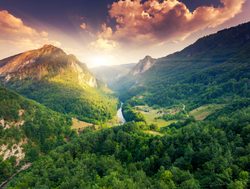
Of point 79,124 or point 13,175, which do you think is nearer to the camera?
point 13,175

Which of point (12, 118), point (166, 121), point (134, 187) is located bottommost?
Answer: point (166, 121)

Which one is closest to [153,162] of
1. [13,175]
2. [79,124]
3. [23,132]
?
[13,175]

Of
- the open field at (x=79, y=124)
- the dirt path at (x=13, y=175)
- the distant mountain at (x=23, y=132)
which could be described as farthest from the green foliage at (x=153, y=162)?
the open field at (x=79, y=124)

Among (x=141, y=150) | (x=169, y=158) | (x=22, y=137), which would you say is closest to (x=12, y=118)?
(x=22, y=137)

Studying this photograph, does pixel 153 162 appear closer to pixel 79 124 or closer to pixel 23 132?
pixel 23 132

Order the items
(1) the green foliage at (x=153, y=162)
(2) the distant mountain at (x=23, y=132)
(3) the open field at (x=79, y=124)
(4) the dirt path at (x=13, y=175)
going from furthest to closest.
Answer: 1. (3) the open field at (x=79, y=124)
2. (2) the distant mountain at (x=23, y=132)
3. (4) the dirt path at (x=13, y=175)
4. (1) the green foliage at (x=153, y=162)

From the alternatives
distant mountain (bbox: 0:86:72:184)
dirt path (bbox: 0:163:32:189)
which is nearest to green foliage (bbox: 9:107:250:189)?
dirt path (bbox: 0:163:32:189)

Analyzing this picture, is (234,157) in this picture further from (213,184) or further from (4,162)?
(4,162)

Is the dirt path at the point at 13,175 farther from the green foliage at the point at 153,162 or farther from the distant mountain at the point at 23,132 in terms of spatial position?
the green foliage at the point at 153,162
